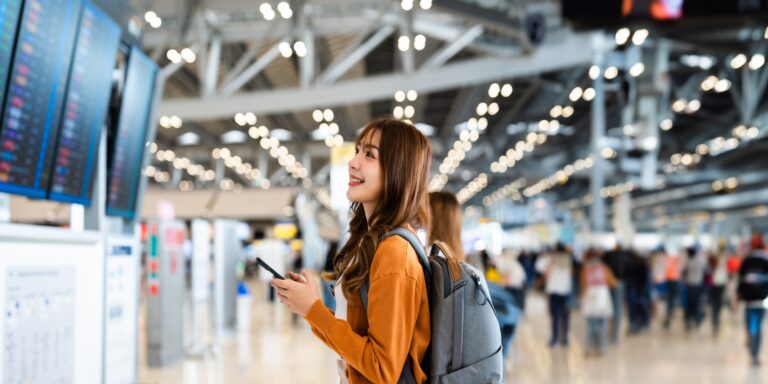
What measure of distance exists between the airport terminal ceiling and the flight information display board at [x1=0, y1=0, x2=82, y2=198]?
211 centimetres

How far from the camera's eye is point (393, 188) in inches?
86.8

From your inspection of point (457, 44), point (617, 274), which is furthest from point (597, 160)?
point (457, 44)

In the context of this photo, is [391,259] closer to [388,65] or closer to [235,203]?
[388,65]

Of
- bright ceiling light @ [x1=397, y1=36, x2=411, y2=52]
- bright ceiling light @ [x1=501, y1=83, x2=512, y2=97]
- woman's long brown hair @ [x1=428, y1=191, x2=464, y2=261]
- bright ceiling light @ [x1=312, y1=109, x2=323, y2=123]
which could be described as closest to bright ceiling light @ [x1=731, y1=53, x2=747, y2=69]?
bright ceiling light @ [x1=501, y1=83, x2=512, y2=97]

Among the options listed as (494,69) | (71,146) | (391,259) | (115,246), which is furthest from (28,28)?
(494,69)

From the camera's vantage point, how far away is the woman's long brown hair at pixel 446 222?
443 centimetres

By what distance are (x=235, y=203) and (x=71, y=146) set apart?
58.5ft

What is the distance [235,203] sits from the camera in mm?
21656

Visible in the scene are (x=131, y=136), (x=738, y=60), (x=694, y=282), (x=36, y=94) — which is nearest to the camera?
(x=36, y=94)

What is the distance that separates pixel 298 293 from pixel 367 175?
1.22 feet

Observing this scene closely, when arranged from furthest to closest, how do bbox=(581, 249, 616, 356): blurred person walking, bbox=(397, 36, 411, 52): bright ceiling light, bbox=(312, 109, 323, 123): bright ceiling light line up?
bbox=(312, 109, 323, 123): bright ceiling light → bbox=(397, 36, 411, 52): bright ceiling light → bbox=(581, 249, 616, 356): blurred person walking

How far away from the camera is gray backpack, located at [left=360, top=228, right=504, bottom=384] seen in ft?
6.74

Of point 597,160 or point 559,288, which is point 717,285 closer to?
point 597,160

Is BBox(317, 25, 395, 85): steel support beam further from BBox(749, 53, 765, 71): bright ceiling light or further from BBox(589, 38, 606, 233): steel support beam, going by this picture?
BBox(749, 53, 765, 71): bright ceiling light
